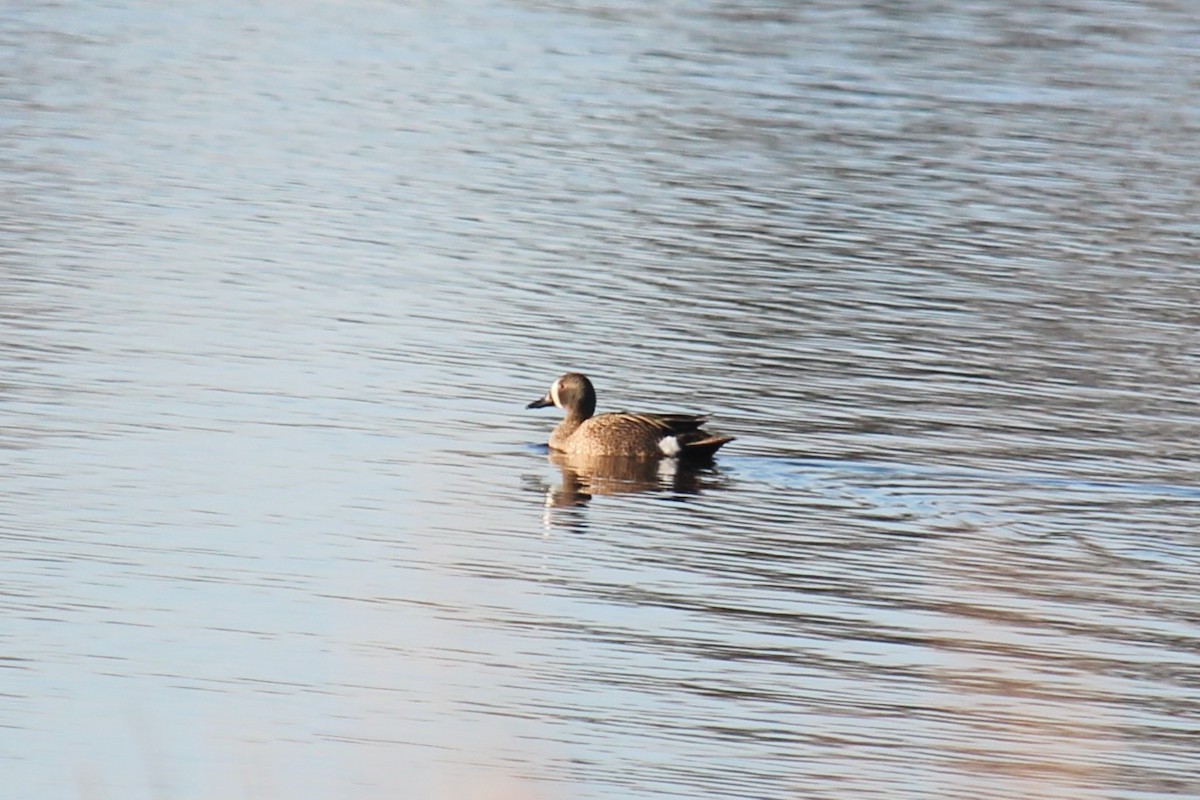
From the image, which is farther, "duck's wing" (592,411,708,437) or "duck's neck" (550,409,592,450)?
"duck's neck" (550,409,592,450)

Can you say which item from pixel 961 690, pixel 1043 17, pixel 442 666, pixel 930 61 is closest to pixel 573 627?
pixel 442 666

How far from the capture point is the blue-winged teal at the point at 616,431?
13.9 meters

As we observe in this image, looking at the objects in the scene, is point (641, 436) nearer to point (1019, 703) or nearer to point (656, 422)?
point (656, 422)

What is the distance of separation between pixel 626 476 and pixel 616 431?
1.07 ft

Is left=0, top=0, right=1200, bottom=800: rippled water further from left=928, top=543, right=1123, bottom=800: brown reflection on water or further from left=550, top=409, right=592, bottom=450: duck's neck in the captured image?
left=550, top=409, right=592, bottom=450: duck's neck

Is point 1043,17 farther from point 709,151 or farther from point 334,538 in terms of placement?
point 334,538

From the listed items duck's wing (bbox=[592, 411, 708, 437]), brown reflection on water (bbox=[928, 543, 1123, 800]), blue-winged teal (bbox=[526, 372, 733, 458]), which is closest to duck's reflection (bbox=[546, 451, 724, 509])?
blue-winged teal (bbox=[526, 372, 733, 458])

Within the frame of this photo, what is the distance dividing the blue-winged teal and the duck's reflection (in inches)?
2.1

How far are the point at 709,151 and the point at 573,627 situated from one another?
58.6 ft

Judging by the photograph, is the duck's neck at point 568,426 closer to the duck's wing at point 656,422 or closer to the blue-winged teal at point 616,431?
the blue-winged teal at point 616,431

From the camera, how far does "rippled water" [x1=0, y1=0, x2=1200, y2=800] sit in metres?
8.74

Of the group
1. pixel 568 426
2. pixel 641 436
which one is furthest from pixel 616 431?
pixel 568 426

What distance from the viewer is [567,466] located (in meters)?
14.1

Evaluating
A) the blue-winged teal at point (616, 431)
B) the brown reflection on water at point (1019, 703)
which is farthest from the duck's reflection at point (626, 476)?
the brown reflection on water at point (1019, 703)
